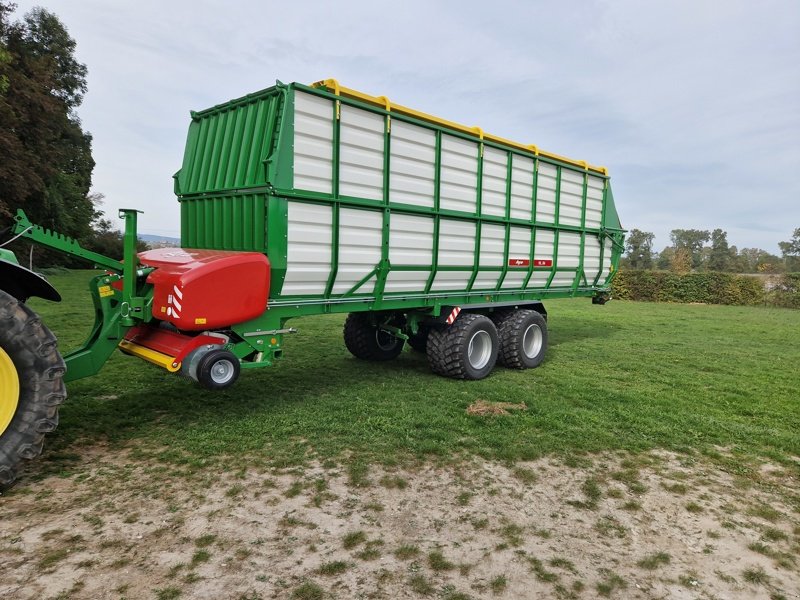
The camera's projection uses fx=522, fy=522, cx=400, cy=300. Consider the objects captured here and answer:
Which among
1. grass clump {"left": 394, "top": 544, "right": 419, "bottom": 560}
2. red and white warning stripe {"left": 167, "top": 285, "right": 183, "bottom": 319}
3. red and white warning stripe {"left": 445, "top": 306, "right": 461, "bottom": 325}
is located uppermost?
red and white warning stripe {"left": 167, "top": 285, "right": 183, "bottom": 319}

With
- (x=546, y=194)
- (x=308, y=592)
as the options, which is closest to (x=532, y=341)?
(x=546, y=194)

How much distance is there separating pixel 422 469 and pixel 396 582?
1.65m

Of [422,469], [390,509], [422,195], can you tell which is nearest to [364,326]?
[422,195]

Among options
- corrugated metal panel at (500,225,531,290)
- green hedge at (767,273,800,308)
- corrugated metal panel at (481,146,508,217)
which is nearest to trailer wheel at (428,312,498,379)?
corrugated metal panel at (500,225,531,290)

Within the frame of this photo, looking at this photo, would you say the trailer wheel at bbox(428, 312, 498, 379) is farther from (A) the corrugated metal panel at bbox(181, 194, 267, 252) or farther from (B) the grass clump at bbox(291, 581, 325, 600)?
(B) the grass clump at bbox(291, 581, 325, 600)

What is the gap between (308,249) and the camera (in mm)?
5785

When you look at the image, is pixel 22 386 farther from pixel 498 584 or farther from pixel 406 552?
pixel 498 584

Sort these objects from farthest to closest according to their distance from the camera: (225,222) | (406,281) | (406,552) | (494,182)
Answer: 1. (494,182)
2. (406,281)
3. (225,222)
4. (406,552)

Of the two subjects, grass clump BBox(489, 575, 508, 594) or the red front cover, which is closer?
grass clump BBox(489, 575, 508, 594)

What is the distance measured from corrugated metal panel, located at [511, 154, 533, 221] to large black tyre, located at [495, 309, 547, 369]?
1.68 m

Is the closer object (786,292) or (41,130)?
(41,130)

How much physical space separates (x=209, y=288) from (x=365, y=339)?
13.7 feet

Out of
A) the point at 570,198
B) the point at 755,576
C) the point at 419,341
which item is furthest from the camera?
the point at 570,198

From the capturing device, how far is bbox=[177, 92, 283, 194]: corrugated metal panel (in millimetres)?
5590
